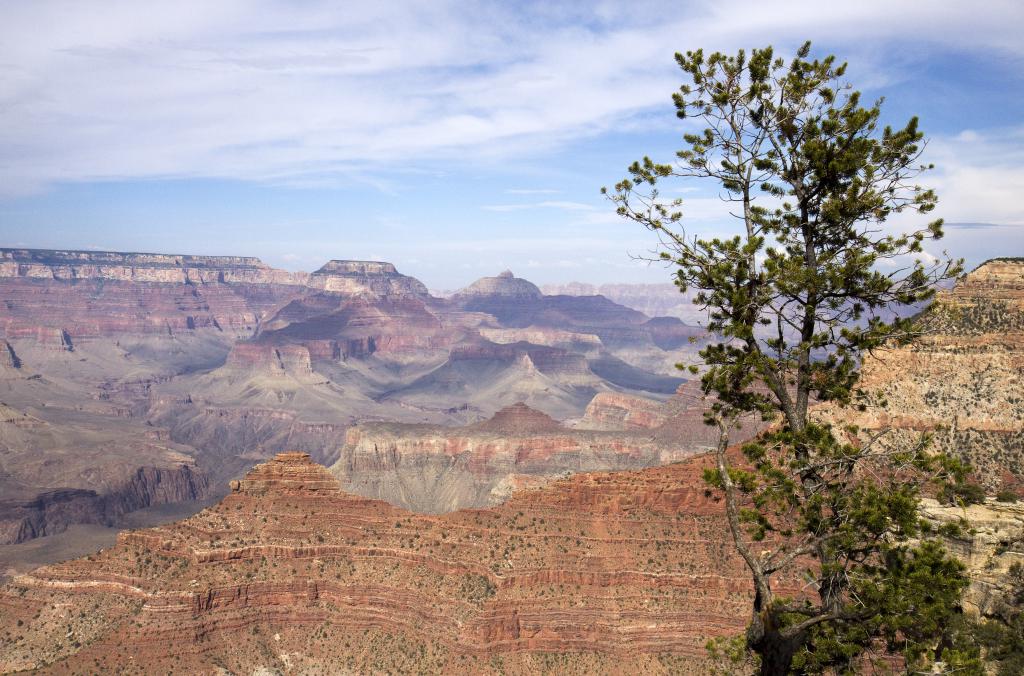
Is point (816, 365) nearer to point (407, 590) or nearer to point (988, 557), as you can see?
point (988, 557)

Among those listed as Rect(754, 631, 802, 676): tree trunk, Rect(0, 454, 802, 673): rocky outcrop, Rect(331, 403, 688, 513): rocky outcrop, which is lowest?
Rect(331, 403, 688, 513): rocky outcrop

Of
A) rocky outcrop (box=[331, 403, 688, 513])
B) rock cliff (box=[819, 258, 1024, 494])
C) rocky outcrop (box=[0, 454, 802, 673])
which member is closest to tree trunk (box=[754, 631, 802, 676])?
rocky outcrop (box=[0, 454, 802, 673])

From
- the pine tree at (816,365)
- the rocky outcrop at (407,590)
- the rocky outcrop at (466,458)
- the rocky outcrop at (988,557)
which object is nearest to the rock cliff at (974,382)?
the rocky outcrop at (407,590)

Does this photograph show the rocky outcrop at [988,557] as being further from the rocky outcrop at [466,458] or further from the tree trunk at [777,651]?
the rocky outcrop at [466,458]

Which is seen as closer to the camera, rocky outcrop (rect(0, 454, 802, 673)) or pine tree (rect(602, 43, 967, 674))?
pine tree (rect(602, 43, 967, 674))

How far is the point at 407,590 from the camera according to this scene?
67562 millimetres

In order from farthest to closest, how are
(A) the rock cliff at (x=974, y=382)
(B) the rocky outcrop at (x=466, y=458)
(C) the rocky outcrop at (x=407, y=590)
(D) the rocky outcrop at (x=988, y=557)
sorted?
(B) the rocky outcrop at (x=466, y=458)
(C) the rocky outcrop at (x=407, y=590)
(A) the rock cliff at (x=974, y=382)
(D) the rocky outcrop at (x=988, y=557)

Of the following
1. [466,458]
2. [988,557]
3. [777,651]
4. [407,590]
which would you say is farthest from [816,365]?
[466,458]

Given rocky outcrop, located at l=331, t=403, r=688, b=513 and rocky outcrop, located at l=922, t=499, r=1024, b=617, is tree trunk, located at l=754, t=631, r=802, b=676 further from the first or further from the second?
rocky outcrop, located at l=331, t=403, r=688, b=513

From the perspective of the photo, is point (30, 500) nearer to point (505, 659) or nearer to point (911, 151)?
point (505, 659)

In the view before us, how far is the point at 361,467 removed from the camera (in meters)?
178

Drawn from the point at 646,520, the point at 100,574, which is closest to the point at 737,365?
the point at 646,520

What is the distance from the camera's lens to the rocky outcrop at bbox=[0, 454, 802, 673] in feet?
202

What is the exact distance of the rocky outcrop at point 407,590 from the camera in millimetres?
61594
